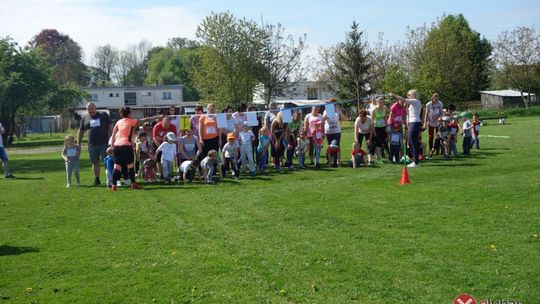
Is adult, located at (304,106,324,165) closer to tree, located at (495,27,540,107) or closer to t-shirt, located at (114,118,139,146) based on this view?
t-shirt, located at (114,118,139,146)

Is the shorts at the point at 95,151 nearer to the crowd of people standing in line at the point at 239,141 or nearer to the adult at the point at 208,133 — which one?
the crowd of people standing in line at the point at 239,141

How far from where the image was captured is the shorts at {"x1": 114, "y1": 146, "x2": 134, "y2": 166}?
43.4ft

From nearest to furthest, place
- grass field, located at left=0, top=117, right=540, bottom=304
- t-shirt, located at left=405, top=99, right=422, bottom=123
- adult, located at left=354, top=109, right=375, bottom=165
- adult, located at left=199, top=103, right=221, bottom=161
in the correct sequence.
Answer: grass field, located at left=0, top=117, right=540, bottom=304, t-shirt, located at left=405, top=99, right=422, bottom=123, adult, located at left=199, top=103, right=221, bottom=161, adult, located at left=354, top=109, right=375, bottom=165

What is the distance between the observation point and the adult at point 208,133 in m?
15.0

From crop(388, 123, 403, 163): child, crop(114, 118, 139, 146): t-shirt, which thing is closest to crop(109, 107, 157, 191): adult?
crop(114, 118, 139, 146): t-shirt

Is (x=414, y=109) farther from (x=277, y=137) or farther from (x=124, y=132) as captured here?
(x=124, y=132)

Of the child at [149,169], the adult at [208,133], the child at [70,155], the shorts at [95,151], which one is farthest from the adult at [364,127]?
the child at [70,155]

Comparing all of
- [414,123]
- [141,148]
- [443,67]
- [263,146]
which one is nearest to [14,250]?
[141,148]

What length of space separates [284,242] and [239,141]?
7787 millimetres

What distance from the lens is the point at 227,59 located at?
50.7m

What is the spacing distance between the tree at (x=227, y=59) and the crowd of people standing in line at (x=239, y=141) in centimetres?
3327

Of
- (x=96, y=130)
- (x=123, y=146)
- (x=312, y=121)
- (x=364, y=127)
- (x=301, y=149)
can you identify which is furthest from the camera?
(x=312, y=121)

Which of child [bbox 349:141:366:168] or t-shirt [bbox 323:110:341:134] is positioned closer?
child [bbox 349:141:366:168]

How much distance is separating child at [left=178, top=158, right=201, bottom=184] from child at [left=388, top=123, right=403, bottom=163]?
5.46m
